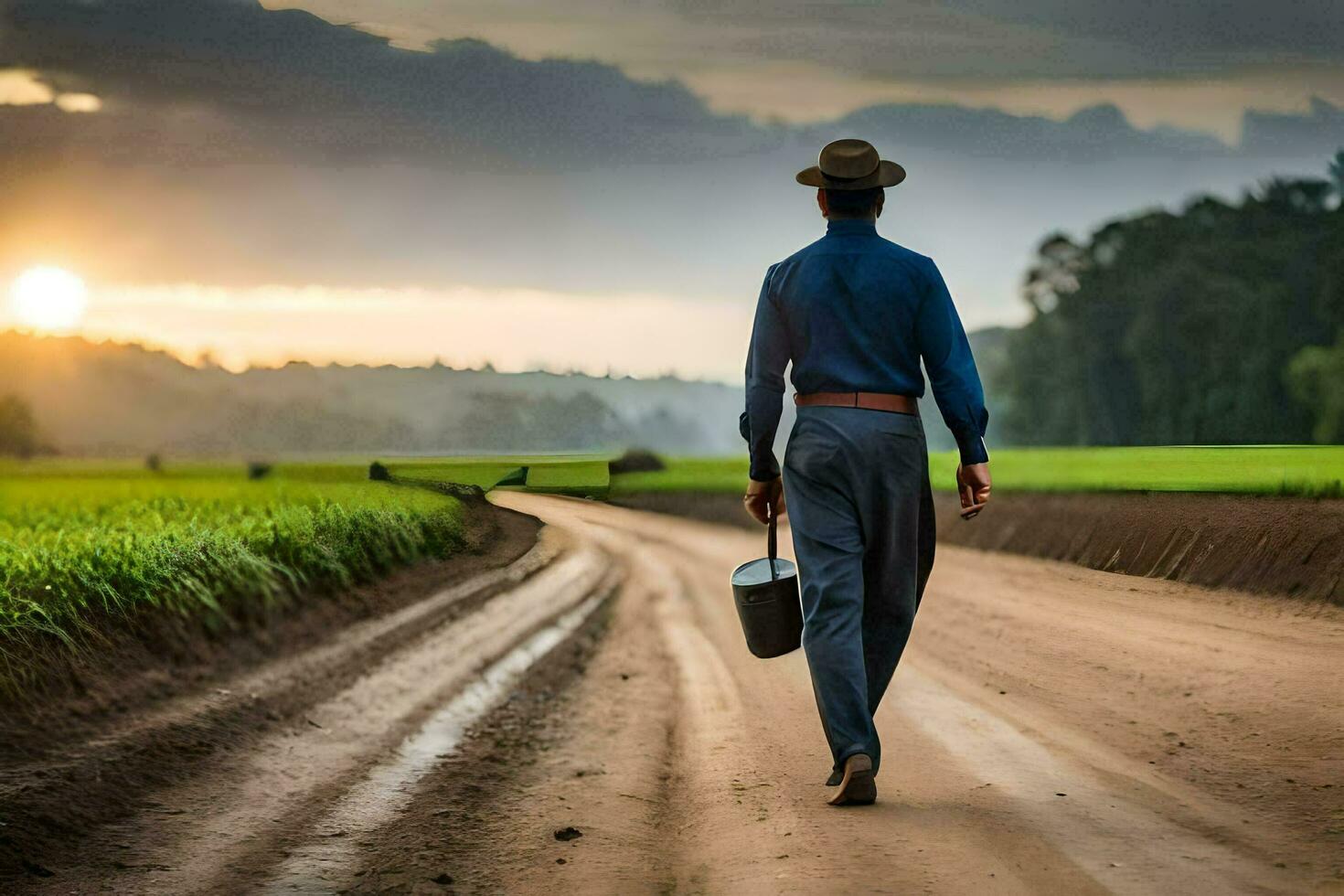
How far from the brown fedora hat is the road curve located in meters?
2.17

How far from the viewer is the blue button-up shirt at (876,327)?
4512 mm

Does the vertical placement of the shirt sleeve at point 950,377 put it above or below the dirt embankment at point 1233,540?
above

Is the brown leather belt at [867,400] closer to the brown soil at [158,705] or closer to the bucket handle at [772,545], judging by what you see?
the bucket handle at [772,545]

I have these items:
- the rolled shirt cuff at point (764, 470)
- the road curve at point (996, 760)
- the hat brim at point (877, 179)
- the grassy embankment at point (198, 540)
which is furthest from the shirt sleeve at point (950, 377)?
the grassy embankment at point (198, 540)

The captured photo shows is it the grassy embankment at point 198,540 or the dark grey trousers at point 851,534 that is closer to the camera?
the dark grey trousers at point 851,534

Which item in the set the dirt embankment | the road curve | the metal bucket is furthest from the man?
the dirt embankment

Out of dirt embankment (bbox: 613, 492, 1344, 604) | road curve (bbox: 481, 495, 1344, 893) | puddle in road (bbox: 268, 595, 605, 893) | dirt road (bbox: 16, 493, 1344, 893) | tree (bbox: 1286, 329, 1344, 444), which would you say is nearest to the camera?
road curve (bbox: 481, 495, 1344, 893)

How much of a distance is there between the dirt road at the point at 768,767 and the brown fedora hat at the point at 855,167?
217 cm

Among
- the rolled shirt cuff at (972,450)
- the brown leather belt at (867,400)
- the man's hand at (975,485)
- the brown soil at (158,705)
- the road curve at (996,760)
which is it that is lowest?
the brown soil at (158,705)

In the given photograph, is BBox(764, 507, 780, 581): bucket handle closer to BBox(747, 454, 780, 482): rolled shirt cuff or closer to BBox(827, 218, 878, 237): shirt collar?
BBox(747, 454, 780, 482): rolled shirt cuff

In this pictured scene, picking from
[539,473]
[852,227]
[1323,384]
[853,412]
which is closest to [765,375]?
[853,412]

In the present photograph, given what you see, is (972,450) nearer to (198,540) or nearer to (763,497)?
(763,497)

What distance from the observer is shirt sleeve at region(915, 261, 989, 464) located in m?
4.52

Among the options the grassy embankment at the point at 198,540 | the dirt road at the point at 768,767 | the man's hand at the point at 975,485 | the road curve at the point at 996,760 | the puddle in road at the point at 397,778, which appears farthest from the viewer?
the grassy embankment at the point at 198,540
